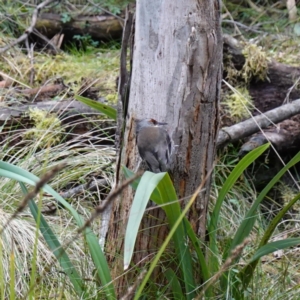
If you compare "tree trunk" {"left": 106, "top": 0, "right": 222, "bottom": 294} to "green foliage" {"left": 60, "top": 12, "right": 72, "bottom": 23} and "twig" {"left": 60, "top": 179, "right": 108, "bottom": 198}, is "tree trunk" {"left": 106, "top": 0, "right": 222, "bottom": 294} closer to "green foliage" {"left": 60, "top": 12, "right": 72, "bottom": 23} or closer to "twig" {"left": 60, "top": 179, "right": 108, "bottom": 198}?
"twig" {"left": 60, "top": 179, "right": 108, "bottom": 198}

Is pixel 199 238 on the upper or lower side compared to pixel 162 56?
lower

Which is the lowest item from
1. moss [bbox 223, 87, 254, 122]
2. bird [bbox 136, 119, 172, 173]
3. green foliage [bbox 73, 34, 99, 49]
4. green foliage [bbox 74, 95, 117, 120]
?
moss [bbox 223, 87, 254, 122]

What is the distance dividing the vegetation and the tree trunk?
0.09 metres

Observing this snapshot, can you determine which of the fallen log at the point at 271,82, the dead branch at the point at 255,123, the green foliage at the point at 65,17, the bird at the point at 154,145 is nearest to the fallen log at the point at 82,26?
the green foliage at the point at 65,17

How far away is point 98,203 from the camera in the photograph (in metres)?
2.63

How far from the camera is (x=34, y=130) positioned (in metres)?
2.80

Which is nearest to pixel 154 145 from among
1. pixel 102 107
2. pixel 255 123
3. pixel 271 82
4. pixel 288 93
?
pixel 102 107

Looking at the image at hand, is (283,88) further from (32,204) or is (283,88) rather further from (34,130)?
(32,204)

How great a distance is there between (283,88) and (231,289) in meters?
1.90

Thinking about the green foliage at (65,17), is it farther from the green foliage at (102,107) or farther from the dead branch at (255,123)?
the green foliage at (102,107)

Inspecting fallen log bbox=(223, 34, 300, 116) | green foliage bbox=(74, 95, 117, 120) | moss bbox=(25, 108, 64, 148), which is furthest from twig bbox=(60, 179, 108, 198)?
fallen log bbox=(223, 34, 300, 116)

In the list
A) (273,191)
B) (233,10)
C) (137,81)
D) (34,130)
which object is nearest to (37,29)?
(233,10)

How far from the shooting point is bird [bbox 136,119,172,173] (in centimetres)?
164

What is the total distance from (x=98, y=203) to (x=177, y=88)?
1.05 metres
